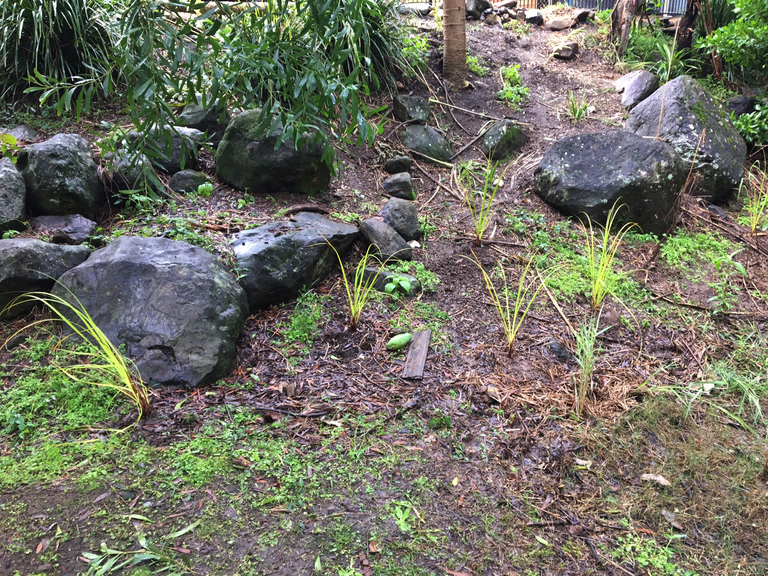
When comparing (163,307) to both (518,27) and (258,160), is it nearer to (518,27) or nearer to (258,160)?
(258,160)

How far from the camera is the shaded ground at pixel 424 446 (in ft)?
6.15

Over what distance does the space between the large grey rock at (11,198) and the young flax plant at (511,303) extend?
3.12 meters

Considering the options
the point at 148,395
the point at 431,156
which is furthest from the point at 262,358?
the point at 431,156

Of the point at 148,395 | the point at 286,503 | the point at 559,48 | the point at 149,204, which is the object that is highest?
the point at 559,48

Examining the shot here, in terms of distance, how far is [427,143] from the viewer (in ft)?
16.7

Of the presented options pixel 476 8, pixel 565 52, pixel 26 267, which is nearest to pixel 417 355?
pixel 26 267

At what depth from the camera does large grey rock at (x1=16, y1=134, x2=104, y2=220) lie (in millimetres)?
3326

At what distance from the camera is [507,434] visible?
97.8 inches

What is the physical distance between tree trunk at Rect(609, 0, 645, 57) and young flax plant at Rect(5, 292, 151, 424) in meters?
7.38

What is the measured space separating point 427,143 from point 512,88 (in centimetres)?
181

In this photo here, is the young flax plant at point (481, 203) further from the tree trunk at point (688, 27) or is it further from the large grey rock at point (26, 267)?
the tree trunk at point (688, 27)

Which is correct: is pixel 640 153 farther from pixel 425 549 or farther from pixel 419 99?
pixel 425 549

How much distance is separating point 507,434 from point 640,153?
3.07 metres

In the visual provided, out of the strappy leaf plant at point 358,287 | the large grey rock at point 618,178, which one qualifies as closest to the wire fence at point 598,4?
the large grey rock at point 618,178
